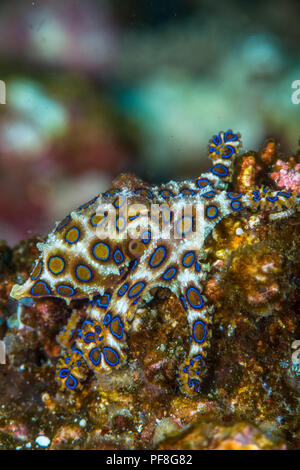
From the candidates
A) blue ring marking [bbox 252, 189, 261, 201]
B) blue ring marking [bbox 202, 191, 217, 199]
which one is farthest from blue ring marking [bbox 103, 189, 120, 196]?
blue ring marking [bbox 252, 189, 261, 201]

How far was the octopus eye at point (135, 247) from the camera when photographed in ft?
12.7

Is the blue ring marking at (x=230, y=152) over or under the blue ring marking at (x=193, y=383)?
over

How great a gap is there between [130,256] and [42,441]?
2.21 metres

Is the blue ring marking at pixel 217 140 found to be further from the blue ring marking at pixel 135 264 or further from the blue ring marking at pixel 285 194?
the blue ring marking at pixel 135 264

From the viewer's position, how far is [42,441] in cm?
404

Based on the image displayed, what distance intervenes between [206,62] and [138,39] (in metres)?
1.88

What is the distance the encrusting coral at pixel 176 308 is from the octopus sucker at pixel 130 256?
0.01 metres

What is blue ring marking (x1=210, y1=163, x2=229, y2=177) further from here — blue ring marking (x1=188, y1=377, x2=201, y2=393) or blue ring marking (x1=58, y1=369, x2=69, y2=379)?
blue ring marking (x1=58, y1=369, x2=69, y2=379)

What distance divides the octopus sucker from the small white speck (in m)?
0.94

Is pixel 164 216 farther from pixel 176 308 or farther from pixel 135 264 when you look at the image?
pixel 176 308

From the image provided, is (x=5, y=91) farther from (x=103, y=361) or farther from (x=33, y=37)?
(x=103, y=361)

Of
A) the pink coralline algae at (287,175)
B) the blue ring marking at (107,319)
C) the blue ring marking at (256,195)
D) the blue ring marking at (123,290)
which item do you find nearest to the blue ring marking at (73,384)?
the blue ring marking at (107,319)

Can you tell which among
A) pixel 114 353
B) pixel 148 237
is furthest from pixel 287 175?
pixel 114 353

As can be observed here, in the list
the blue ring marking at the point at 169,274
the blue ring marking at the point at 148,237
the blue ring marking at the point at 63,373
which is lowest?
the blue ring marking at the point at 63,373
